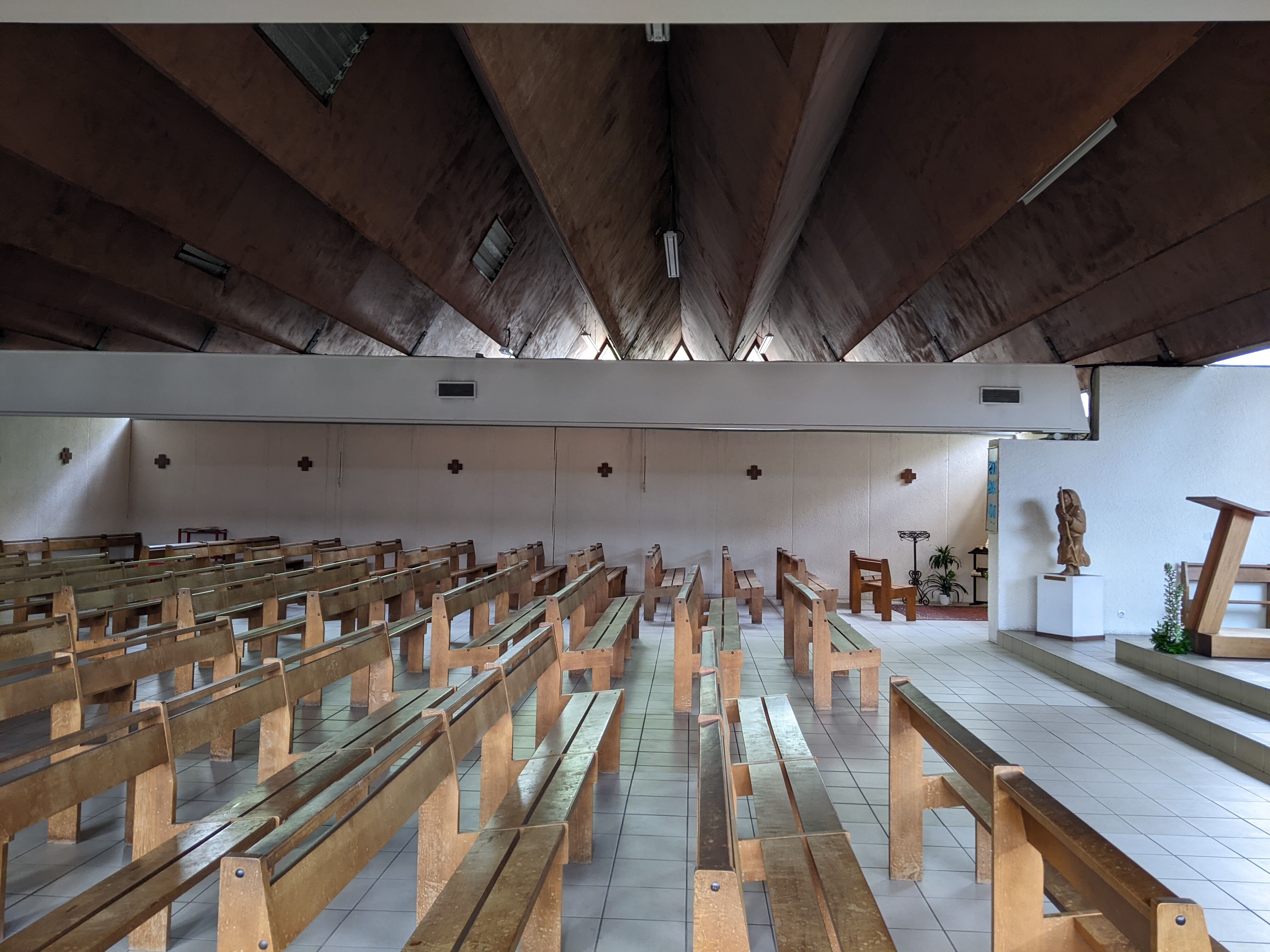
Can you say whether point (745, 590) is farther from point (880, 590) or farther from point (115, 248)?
point (115, 248)

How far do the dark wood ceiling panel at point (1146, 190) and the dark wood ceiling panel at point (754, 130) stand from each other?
1.60 meters

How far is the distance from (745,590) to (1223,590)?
4248 mm

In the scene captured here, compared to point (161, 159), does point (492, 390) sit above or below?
below

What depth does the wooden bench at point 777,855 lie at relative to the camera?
61.6 inches

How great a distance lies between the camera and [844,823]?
3.48 m

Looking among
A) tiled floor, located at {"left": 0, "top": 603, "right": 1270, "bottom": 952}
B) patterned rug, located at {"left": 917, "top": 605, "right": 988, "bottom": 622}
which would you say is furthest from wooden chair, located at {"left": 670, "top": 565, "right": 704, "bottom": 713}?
patterned rug, located at {"left": 917, "top": 605, "right": 988, "bottom": 622}

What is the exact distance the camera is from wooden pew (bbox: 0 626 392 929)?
81.0 inches

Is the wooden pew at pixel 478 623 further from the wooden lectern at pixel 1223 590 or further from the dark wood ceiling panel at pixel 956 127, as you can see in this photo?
the wooden lectern at pixel 1223 590

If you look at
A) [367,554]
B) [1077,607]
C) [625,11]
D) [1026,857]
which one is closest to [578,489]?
[367,554]

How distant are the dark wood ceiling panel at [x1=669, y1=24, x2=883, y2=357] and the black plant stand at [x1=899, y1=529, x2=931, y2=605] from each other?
476cm

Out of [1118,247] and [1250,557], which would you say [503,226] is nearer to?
[1118,247]

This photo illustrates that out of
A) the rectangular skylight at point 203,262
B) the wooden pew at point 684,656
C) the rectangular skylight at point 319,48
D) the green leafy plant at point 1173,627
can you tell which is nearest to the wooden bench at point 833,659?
the wooden pew at point 684,656

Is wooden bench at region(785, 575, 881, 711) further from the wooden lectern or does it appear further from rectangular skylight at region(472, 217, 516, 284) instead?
rectangular skylight at region(472, 217, 516, 284)

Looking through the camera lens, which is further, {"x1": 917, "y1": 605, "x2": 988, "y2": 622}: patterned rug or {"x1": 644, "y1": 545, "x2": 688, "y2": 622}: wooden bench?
{"x1": 917, "y1": 605, "x2": 988, "y2": 622}: patterned rug
